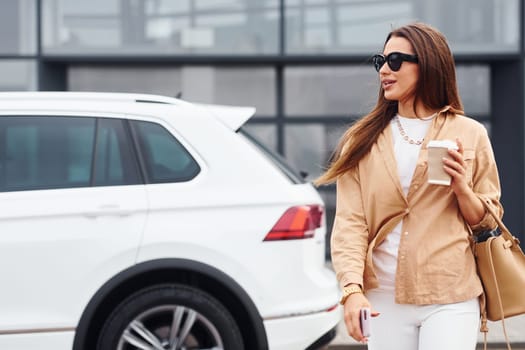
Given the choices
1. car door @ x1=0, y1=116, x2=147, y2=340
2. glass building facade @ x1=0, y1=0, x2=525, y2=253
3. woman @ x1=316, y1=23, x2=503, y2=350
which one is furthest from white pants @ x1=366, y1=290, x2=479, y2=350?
glass building facade @ x1=0, y1=0, x2=525, y2=253

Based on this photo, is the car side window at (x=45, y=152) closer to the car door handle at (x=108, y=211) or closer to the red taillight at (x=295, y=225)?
the car door handle at (x=108, y=211)

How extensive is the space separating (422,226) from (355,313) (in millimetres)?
337

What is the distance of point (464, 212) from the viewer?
2615 mm

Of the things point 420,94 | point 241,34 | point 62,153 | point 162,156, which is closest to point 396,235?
point 420,94

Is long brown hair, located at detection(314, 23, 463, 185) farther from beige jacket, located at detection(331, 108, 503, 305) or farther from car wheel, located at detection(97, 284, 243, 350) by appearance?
car wheel, located at detection(97, 284, 243, 350)

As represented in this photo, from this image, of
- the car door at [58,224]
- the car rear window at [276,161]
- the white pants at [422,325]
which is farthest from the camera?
the car rear window at [276,161]

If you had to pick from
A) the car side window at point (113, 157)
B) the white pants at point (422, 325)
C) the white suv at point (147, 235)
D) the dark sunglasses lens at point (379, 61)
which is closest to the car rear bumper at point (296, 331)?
the white suv at point (147, 235)

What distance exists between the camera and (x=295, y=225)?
14.9ft

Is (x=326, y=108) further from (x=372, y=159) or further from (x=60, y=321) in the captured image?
(x=372, y=159)

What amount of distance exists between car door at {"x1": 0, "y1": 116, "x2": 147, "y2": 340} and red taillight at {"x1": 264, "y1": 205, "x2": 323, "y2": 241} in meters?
0.65

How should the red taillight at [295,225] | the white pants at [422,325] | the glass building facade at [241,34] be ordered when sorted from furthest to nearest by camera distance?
1. the glass building facade at [241,34]
2. the red taillight at [295,225]
3. the white pants at [422,325]

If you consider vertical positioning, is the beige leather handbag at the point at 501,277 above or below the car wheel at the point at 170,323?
above

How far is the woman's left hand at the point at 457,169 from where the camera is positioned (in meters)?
2.47

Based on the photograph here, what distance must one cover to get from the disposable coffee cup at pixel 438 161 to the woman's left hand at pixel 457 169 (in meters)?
0.01
